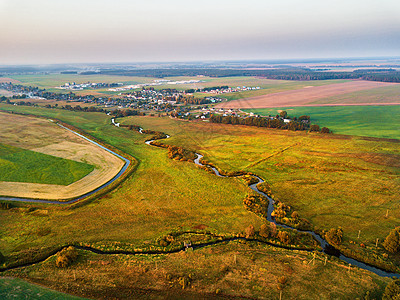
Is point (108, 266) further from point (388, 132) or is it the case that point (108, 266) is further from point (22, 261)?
point (388, 132)

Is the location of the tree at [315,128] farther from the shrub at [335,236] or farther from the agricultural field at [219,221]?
the shrub at [335,236]

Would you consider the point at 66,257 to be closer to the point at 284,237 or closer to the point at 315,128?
the point at 284,237

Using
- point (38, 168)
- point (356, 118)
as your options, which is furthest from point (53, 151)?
point (356, 118)

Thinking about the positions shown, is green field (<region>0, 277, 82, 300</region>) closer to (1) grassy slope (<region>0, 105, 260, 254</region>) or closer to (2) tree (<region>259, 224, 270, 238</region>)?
Result: (1) grassy slope (<region>0, 105, 260, 254</region>)

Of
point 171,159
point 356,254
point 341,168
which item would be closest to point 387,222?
point 356,254

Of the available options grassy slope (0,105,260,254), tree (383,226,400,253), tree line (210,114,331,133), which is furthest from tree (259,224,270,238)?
tree line (210,114,331,133)
